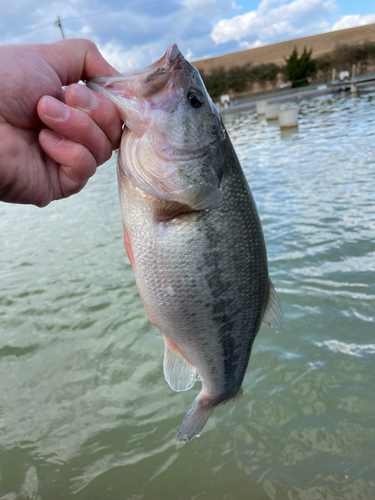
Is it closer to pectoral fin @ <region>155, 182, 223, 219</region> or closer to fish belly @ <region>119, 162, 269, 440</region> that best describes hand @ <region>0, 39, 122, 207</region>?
fish belly @ <region>119, 162, 269, 440</region>

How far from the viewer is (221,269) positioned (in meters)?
1.93

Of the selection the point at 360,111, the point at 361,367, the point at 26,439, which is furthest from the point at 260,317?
the point at 360,111

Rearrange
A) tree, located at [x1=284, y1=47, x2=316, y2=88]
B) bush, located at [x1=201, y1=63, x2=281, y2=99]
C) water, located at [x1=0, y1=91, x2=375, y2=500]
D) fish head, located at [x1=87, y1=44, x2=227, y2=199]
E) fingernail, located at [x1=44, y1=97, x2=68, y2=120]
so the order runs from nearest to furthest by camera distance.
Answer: fingernail, located at [x1=44, y1=97, x2=68, y2=120], fish head, located at [x1=87, y1=44, x2=227, y2=199], water, located at [x1=0, y1=91, x2=375, y2=500], tree, located at [x1=284, y1=47, x2=316, y2=88], bush, located at [x1=201, y1=63, x2=281, y2=99]

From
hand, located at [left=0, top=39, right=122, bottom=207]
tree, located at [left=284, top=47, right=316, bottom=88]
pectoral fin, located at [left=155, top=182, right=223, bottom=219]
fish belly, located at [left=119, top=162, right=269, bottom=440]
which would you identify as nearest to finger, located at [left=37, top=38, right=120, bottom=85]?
hand, located at [left=0, top=39, right=122, bottom=207]

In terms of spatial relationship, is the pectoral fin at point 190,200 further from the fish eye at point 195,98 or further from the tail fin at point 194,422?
the tail fin at point 194,422

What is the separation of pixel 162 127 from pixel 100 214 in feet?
31.0

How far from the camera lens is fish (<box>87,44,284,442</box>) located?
6.01ft

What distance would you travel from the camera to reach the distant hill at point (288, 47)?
252ft

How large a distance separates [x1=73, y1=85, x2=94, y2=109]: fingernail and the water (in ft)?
Result: 9.92

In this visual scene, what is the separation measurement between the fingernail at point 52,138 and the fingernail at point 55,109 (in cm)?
15

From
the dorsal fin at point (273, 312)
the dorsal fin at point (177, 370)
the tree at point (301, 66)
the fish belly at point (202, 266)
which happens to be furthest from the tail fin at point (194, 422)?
the tree at point (301, 66)

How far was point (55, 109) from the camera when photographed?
1.71 metres

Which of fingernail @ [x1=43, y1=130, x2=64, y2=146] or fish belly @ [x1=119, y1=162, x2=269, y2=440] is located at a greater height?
fingernail @ [x1=43, y1=130, x2=64, y2=146]

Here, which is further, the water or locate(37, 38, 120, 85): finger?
the water
